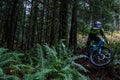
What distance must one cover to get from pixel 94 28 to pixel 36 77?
4267 millimetres

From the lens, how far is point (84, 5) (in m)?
17.1

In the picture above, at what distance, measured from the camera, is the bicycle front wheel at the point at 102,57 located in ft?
32.4

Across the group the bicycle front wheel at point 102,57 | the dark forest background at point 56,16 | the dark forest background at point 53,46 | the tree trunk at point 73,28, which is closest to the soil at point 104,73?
the dark forest background at point 53,46

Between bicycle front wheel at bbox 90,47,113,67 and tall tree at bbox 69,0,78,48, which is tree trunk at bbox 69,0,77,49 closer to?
tall tree at bbox 69,0,78,48

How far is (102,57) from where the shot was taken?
10148 mm

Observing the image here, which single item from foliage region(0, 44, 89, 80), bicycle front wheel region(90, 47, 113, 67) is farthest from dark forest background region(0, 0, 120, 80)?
bicycle front wheel region(90, 47, 113, 67)

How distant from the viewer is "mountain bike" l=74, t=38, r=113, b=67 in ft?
32.6

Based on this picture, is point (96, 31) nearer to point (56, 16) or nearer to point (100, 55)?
point (100, 55)

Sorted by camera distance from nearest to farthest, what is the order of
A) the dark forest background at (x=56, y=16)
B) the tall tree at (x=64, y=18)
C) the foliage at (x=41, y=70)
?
1. the foliage at (x=41, y=70)
2. the tall tree at (x=64, y=18)
3. the dark forest background at (x=56, y=16)

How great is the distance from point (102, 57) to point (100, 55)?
11cm

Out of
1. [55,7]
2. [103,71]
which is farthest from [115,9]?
[103,71]

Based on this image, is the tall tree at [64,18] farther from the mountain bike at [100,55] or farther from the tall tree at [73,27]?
the mountain bike at [100,55]

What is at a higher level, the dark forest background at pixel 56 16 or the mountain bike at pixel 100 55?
the dark forest background at pixel 56 16

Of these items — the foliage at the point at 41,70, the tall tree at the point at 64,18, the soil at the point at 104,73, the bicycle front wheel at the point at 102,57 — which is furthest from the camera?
the tall tree at the point at 64,18
